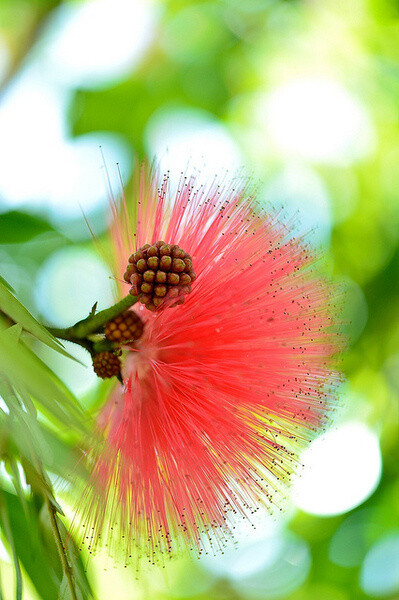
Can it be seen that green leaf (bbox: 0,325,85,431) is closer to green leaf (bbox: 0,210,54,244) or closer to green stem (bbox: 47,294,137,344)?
green stem (bbox: 47,294,137,344)

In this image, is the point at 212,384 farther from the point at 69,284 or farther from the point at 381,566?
the point at 381,566

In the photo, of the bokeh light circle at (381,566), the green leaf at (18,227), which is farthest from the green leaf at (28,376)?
the bokeh light circle at (381,566)

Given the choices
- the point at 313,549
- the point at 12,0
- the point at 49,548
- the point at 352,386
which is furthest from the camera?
the point at 313,549

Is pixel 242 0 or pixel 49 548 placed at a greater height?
pixel 242 0

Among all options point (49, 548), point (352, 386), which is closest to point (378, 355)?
point (352, 386)

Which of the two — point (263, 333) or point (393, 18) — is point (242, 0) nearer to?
point (393, 18)

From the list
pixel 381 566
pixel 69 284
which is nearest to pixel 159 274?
pixel 69 284

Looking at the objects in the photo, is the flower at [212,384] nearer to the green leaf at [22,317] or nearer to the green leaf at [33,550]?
the green leaf at [33,550]
